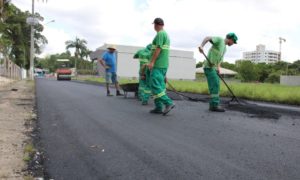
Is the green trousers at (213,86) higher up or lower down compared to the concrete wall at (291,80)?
higher up

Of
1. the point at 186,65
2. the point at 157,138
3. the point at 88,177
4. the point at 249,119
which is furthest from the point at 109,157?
the point at 186,65

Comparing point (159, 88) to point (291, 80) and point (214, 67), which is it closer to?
point (214, 67)

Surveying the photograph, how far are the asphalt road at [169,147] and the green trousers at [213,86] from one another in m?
1.01

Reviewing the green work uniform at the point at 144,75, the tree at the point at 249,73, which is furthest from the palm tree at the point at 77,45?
the green work uniform at the point at 144,75

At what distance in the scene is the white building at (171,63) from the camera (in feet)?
255

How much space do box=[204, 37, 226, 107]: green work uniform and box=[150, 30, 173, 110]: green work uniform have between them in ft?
3.91

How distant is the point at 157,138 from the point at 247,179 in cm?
204

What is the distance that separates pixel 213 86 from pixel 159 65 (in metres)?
1.44

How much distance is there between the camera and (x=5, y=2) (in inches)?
356

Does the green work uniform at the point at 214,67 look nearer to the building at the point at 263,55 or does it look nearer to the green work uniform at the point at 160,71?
the green work uniform at the point at 160,71

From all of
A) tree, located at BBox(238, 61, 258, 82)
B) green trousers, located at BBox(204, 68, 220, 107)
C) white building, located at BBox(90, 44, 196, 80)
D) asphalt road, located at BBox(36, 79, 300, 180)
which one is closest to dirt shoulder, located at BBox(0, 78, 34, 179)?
asphalt road, located at BBox(36, 79, 300, 180)

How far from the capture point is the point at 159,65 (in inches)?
332

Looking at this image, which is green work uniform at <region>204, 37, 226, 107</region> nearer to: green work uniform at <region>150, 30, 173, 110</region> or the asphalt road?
the asphalt road

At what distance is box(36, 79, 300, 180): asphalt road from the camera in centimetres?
393
